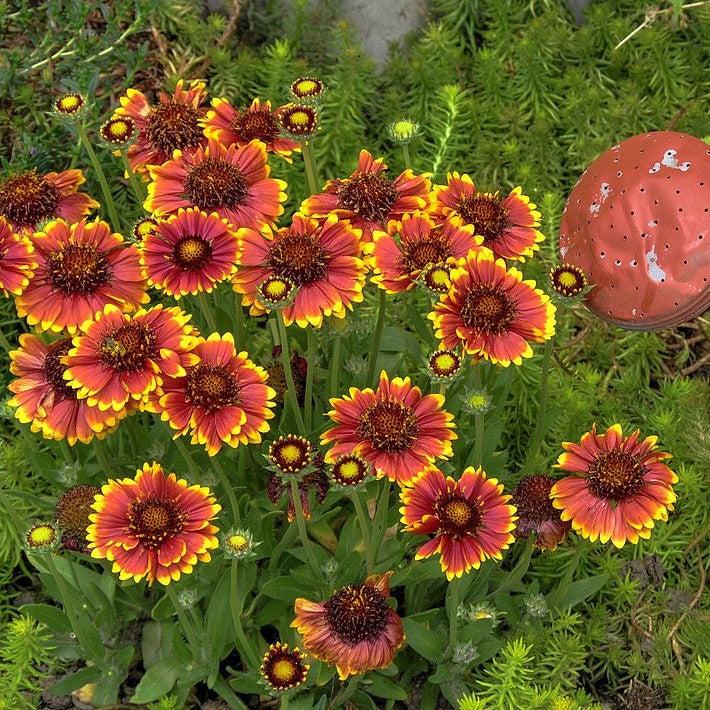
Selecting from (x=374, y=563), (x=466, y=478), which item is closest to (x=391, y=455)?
(x=466, y=478)

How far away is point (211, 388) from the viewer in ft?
6.02

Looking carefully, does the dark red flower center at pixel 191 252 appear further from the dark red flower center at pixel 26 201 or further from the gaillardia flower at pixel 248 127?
the dark red flower center at pixel 26 201

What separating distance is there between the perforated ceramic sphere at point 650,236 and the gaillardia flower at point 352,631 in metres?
0.93

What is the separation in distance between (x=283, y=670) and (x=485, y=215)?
1.01 m

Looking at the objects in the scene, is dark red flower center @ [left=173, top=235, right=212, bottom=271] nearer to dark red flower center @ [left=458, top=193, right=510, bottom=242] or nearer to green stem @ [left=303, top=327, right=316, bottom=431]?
green stem @ [left=303, top=327, right=316, bottom=431]

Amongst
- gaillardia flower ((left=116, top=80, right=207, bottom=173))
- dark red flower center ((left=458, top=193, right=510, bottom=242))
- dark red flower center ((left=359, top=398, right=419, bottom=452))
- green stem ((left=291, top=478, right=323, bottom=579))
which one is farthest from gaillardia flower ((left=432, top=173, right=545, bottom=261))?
green stem ((left=291, top=478, right=323, bottom=579))

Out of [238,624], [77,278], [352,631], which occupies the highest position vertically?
[77,278]

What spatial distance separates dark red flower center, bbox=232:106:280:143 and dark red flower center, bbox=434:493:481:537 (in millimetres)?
929

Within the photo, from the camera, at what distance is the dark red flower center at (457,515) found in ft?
5.82

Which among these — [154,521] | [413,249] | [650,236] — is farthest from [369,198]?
[154,521]

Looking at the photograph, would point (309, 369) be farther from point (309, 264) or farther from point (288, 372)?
point (309, 264)

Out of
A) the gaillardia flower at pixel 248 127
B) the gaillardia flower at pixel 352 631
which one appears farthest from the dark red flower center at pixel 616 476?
the gaillardia flower at pixel 248 127

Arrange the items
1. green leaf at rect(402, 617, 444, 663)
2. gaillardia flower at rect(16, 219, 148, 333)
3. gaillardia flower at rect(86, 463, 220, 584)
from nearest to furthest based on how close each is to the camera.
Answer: gaillardia flower at rect(86, 463, 220, 584)
gaillardia flower at rect(16, 219, 148, 333)
green leaf at rect(402, 617, 444, 663)

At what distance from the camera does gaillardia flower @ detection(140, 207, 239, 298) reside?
6.32 ft
